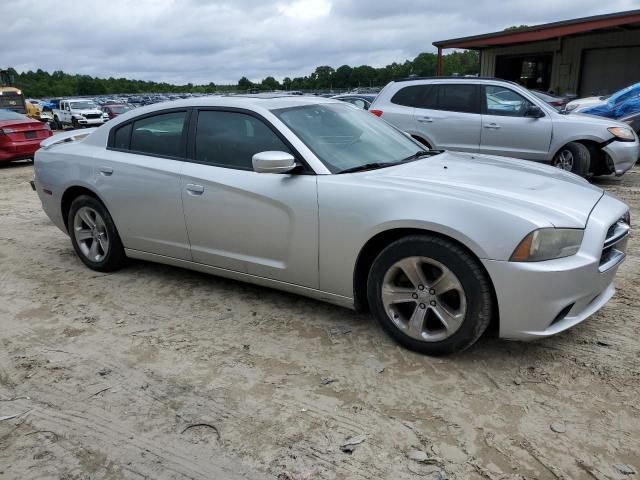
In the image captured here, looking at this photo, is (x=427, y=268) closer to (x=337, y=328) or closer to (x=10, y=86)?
(x=337, y=328)

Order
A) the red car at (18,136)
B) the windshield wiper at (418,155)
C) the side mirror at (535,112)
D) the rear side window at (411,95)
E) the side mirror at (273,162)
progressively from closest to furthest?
the side mirror at (273,162)
the windshield wiper at (418,155)
the side mirror at (535,112)
the rear side window at (411,95)
the red car at (18,136)

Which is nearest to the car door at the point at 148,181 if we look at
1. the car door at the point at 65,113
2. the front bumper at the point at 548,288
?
the front bumper at the point at 548,288

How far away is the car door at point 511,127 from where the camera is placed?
8070 mm

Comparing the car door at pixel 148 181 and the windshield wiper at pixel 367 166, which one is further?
the car door at pixel 148 181

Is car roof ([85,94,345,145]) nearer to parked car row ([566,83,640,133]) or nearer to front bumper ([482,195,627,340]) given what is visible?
front bumper ([482,195,627,340])

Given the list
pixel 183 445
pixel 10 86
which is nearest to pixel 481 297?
pixel 183 445

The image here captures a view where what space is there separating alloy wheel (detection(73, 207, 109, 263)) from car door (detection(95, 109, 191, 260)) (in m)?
0.28

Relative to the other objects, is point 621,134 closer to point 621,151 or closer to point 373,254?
point 621,151

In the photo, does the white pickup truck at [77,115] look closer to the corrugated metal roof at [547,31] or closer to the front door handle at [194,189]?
the corrugated metal roof at [547,31]

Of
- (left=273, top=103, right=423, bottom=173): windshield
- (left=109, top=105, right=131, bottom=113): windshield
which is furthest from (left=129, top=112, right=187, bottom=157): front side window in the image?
(left=109, top=105, right=131, bottom=113): windshield

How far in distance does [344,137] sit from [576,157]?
5.54 meters

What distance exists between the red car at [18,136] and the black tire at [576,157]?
38.7ft

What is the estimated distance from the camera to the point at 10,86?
28.2 meters

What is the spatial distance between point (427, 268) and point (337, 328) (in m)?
0.85
